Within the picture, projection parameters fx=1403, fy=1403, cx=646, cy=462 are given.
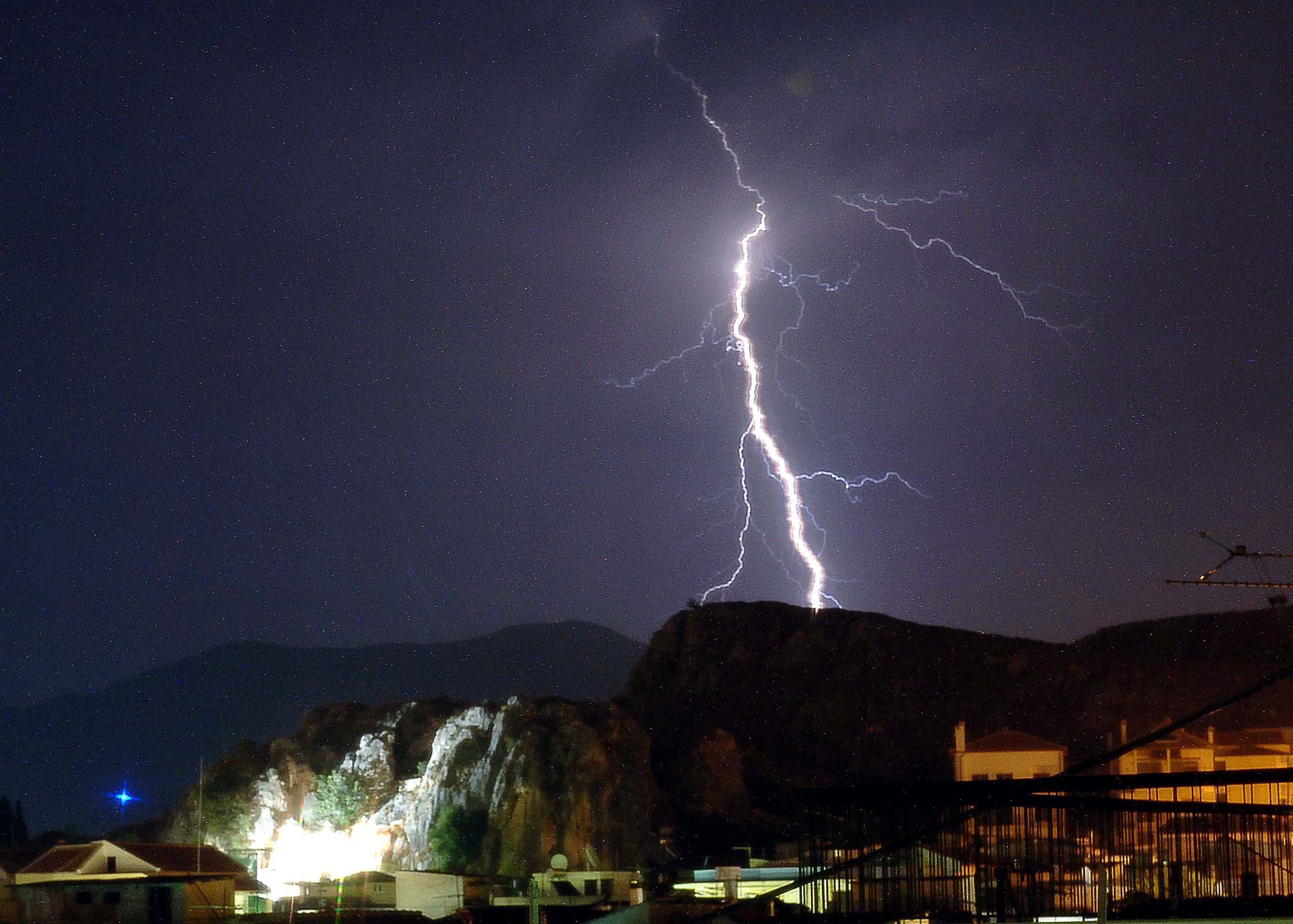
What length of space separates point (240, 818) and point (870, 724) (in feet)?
152

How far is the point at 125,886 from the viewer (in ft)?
156

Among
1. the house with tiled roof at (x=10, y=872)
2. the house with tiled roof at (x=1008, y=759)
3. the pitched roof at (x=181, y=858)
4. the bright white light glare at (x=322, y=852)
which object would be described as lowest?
the bright white light glare at (x=322, y=852)

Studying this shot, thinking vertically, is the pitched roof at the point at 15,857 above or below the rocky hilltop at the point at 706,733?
below

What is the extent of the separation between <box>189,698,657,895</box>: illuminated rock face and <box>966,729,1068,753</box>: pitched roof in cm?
2208

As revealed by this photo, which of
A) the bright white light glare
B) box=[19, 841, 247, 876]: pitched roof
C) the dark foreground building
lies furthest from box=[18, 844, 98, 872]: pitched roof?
the dark foreground building

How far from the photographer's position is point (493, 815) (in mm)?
71625

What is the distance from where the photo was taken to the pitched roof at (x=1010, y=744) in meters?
56.3

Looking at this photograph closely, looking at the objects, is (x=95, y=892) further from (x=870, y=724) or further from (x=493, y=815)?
(x=870, y=724)

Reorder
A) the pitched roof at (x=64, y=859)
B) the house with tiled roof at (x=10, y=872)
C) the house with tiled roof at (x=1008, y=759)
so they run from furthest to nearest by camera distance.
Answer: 1. the house with tiled roof at (x=1008, y=759)
2. the pitched roof at (x=64, y=859)
3. the house with tiled roof at (x=10, y=872)

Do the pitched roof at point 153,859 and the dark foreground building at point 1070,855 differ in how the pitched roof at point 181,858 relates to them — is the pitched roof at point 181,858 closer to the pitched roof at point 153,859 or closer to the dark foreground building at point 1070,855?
the pitched roof at point 153,859

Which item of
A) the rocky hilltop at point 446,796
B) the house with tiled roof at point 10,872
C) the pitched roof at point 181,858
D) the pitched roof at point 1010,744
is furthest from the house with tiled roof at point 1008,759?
the house with tiled roof at point 10,872

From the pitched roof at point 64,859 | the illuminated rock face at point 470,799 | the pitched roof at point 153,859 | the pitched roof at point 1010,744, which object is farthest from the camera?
the illuminated rock face at point 470,799

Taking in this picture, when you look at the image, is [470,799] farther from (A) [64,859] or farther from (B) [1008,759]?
(B) [1008,759]

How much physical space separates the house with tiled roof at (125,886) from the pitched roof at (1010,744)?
94.9 ft
